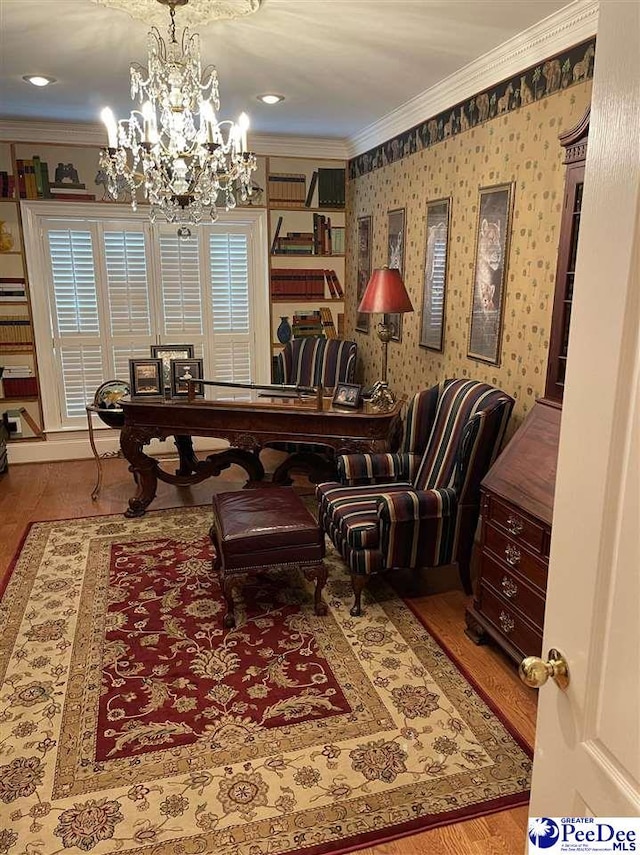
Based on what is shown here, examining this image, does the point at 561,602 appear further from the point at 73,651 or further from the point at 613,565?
the point at 73,651

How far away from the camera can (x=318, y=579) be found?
3.03 m

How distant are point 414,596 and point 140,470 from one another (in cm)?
208

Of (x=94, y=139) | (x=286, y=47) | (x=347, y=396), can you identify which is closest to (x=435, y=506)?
(x=347, y=396)

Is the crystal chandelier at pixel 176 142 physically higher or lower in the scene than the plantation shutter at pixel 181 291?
higher

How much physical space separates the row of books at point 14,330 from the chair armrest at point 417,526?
3707 millimetres

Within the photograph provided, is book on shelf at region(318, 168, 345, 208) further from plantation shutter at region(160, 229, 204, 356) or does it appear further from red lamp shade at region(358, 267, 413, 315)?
red lamp shade at region(358, 267, 413, 315)

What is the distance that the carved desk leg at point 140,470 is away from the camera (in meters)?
4.12

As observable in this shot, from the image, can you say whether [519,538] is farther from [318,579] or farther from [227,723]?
[227,723]

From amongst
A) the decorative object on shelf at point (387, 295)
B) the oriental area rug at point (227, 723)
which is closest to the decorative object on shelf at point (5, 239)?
the oriental area rug at point (227, 723)

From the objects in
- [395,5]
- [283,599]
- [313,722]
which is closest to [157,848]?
[313,722]

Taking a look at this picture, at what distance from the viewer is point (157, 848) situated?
1830 mm

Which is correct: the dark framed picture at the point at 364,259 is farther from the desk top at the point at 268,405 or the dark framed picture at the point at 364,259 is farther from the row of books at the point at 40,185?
the row of books at the point at 40,185

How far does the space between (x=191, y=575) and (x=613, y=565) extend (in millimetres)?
2884

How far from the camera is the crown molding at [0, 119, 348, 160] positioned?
15.8 ft
